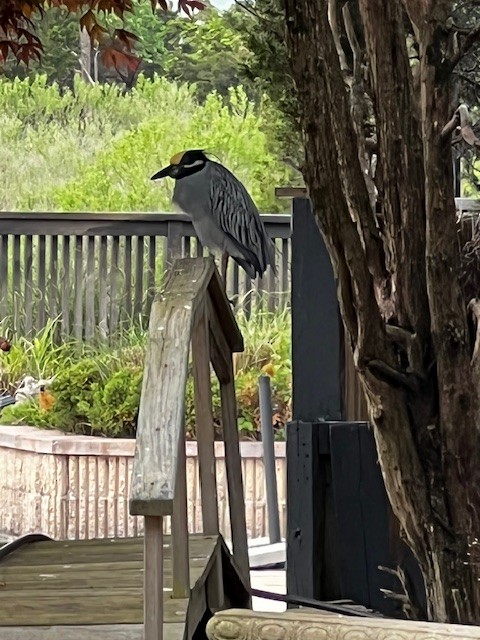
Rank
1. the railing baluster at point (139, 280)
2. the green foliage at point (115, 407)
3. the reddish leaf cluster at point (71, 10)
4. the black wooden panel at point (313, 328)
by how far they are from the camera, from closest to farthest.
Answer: the black wooden panel at point (313, 328)
the reddish leaf cluster at point (71, 10)
the green foliage at point (115, 407)
the railing baluster at point (139, 280)

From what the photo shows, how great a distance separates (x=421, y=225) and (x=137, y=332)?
17.3 feet

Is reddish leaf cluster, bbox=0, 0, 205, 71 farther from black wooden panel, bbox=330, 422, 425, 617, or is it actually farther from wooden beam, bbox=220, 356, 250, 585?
black wooden panel, bbox=330, 422, 425, 617

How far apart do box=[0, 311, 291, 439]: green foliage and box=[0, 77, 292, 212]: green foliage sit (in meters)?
2.63

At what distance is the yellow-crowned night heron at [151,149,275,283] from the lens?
14.7ft

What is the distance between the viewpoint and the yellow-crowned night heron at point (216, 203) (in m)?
4.48

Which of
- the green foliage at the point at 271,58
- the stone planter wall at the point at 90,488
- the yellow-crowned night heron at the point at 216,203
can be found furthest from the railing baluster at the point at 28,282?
the green foliage at the point at 271,58

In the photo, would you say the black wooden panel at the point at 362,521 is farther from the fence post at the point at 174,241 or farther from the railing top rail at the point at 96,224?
the fence post at the point at 174,241

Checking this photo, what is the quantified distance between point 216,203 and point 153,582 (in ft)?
9.11

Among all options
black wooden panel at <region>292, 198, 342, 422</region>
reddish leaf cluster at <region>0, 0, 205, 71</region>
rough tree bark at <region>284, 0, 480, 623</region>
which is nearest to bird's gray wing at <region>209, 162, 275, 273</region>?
reddish leaf cluster at <region>0, 0, 205, 71</region>

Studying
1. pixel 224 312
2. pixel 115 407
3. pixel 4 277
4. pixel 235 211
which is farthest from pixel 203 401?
pixel 4 277

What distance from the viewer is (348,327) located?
2.29m

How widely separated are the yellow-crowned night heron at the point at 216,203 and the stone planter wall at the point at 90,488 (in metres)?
1.62

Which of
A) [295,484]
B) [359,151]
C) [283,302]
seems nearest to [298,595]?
[295,484]

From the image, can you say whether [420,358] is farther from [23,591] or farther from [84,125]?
[84,125]
